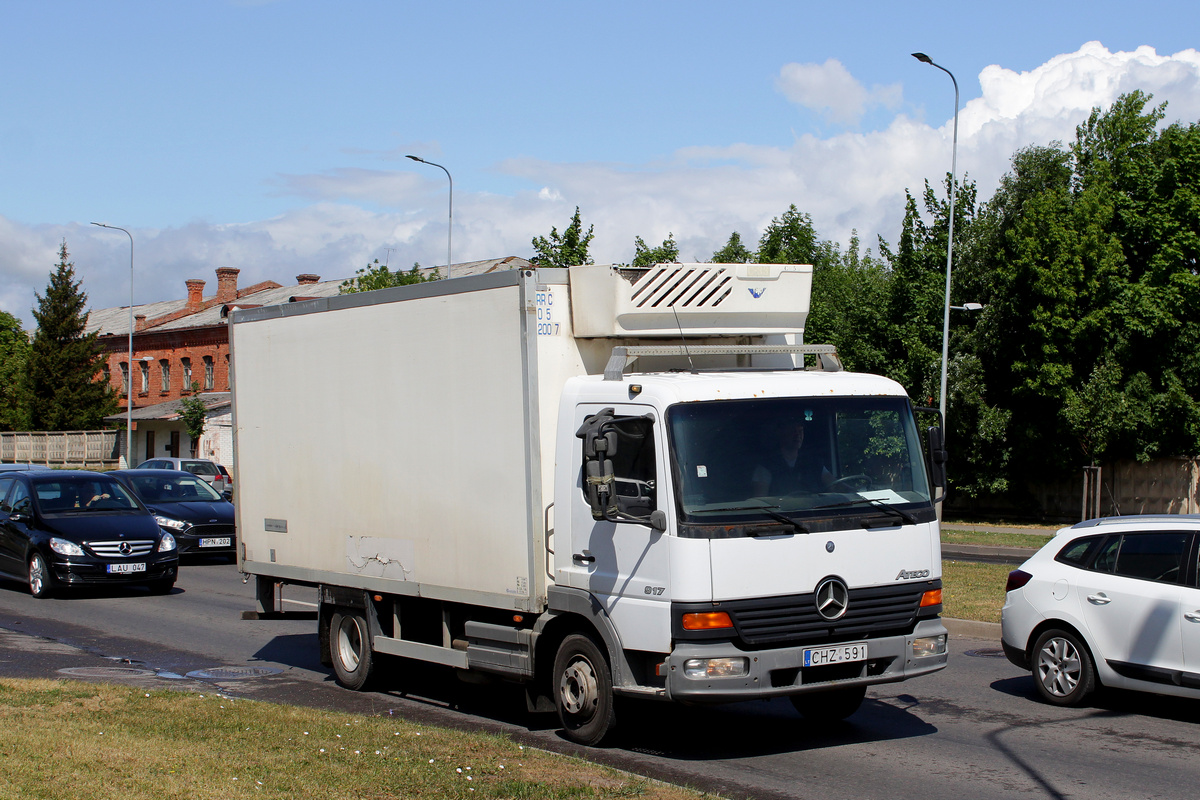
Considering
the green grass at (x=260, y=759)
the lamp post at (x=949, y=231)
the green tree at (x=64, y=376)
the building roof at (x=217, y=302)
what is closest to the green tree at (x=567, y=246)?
the lamp post at (x=949, y=231)

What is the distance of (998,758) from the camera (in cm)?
741

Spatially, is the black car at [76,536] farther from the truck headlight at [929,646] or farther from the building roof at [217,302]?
the building roof at [217,302]

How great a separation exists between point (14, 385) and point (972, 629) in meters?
70.6

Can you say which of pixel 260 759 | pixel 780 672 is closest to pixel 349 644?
pixel 260 759

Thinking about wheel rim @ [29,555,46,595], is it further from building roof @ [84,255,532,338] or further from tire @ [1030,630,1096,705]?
building roof @ [84,255,532,338]

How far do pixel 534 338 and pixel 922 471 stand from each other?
2668mm

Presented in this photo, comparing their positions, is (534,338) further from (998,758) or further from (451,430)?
(998,758)

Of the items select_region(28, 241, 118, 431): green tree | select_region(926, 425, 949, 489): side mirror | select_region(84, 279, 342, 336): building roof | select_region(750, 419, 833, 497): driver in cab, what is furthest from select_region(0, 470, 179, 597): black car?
select_region(28, 241, 118, 431): green tree

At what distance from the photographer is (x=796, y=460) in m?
7.32

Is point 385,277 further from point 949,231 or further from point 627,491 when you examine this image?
point 627,491

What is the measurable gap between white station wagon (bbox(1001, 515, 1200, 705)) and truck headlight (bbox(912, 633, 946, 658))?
1852 millimetres

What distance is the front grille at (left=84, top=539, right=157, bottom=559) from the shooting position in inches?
643

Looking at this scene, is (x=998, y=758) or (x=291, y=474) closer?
(x=998, y=758)

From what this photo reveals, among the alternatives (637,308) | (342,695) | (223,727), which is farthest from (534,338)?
(342,695)
